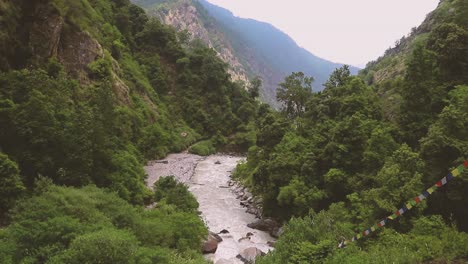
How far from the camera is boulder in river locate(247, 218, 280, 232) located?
3052cm

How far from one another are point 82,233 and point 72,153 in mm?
9254

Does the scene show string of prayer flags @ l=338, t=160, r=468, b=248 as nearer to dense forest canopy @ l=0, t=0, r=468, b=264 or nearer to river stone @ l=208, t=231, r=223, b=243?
dense forest canopy @ l=0, t=0, r=468, b=264

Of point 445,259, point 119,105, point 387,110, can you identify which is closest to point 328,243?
point 445,259

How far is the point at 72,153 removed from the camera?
22.7 meters

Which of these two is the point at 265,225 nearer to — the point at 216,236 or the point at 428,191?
the point at 216,236

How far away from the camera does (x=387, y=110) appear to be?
114ft

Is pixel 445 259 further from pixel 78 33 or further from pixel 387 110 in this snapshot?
pixel 78 33

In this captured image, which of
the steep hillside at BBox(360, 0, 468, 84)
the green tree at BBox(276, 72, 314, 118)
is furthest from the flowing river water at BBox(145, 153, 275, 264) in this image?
the steep hillside at BBox(360, 0, 468, 84)

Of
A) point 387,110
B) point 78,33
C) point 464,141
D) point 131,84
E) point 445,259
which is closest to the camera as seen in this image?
point 445,259

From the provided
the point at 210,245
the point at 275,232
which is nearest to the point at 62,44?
the point at 210,245

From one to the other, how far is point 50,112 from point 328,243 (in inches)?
713

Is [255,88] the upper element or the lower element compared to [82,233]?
lower

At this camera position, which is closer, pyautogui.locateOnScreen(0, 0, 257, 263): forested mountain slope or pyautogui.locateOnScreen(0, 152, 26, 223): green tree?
pyautogui.locateOnScreen(0, 0, 257, 263): forested mountain slope

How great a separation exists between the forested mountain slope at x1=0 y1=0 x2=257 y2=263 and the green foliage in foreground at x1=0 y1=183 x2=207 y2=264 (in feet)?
0.14
